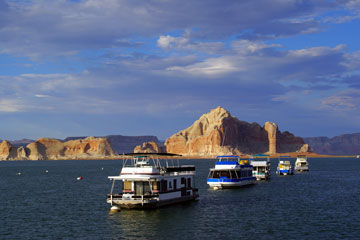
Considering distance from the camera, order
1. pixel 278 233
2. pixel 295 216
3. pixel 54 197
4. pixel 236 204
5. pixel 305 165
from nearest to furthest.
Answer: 1. pixel 278 233
2. pixel 295 216
3. pixel 236 204
4. pixel 54 197
5. pixel 305 165

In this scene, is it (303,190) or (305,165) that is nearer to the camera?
(303,190)

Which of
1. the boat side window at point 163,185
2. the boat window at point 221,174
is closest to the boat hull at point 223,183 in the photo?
the boat window at point 221,174

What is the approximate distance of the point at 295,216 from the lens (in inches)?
1911

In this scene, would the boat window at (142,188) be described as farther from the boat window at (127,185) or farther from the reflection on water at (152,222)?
the reflection on water at (152,222)

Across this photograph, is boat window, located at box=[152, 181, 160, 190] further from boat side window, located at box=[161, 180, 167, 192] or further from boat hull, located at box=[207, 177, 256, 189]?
boat hull, located at box=[207, 177, 256, 189]

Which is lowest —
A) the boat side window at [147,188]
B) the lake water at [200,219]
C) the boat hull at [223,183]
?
the lake water at [200,219]

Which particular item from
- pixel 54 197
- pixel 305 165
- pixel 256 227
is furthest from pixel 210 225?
pixel 305 165

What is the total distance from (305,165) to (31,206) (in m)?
106

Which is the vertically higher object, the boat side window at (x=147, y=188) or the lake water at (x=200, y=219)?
the boat side window at (x=147, y=188)

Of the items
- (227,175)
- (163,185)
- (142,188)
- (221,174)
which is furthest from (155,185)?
(227,175)

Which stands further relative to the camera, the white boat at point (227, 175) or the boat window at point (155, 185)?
the white boat at point (227, 175)

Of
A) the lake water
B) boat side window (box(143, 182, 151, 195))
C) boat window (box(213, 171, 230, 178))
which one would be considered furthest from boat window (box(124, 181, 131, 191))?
boat window (box(213, 171, 230, 178))

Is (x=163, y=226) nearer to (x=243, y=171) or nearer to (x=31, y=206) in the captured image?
(x=31, y=206)

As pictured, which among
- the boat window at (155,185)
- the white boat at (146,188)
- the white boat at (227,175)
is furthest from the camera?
the white boat at (227,175)
